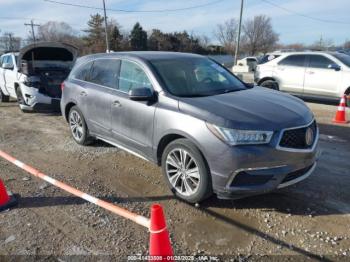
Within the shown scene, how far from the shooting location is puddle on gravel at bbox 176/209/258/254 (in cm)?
321

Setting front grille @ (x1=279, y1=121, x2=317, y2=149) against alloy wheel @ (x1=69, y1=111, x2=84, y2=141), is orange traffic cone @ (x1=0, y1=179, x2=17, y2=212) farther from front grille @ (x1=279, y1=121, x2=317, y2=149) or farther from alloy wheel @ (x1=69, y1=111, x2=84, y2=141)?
front grille @ (x1=279, y1=121, x2=317, y2=149)

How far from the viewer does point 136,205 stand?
159 inches

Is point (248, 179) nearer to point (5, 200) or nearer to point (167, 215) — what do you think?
point (167, 215)

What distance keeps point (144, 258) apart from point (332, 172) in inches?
124

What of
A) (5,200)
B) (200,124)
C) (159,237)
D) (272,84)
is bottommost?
(5,200)

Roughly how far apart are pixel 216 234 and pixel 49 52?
885 centimetres

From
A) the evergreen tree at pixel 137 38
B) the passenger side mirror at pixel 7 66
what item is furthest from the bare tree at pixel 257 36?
the passenger side mirror at pixel 7 66

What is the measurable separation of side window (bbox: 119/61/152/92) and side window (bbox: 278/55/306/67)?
24.8 feet

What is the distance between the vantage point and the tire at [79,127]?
6021 mm

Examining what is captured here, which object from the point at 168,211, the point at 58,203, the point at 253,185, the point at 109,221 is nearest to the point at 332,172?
the point at 253,185

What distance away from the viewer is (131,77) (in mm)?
4809

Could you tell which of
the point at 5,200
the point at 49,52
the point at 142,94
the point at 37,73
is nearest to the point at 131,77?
the point at 142,94

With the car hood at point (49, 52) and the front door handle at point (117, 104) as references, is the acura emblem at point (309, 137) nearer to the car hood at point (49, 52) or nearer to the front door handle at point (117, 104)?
the front door handle at point (117, 104)

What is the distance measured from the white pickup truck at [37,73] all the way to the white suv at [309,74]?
256 inches
